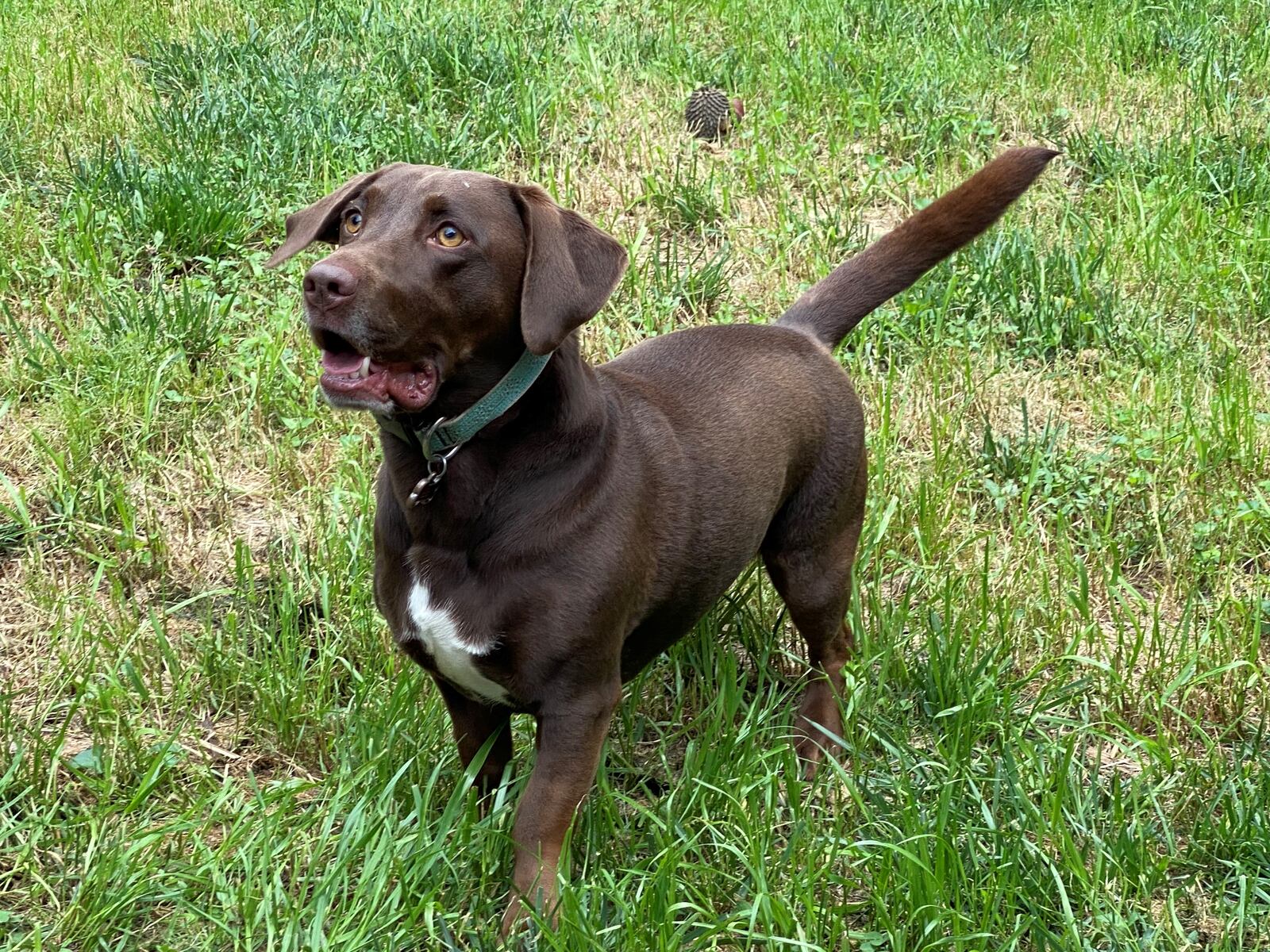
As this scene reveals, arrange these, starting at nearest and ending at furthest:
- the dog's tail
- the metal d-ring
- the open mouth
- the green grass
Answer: the open mouth < the metal d-ring < the green grass < the dog's tail

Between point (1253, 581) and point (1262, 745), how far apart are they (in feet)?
2.79

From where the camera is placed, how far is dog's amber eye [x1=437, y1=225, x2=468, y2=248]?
2.85 metres

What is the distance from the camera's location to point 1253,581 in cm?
424

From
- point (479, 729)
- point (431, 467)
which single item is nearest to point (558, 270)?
point (431, 467)

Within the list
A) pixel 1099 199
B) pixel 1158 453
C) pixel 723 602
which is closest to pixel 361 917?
pixel 723 602

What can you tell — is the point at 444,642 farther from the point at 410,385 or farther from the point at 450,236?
the point at 450,236

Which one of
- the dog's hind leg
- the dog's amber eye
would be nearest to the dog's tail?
the dog's hind leg

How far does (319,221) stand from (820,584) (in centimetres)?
157

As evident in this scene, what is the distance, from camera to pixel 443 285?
2.81 m

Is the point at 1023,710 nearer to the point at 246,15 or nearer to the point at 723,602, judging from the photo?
the point at 723,602

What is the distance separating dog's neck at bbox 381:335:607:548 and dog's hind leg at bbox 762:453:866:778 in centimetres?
95

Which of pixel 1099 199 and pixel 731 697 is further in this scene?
pixel 1099 199

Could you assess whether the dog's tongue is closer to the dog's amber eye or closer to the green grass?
the dog's amber eye

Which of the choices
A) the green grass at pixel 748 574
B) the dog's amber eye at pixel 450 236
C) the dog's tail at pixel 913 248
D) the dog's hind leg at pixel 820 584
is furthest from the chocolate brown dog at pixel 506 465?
the dog's tail at pixel 913 248
